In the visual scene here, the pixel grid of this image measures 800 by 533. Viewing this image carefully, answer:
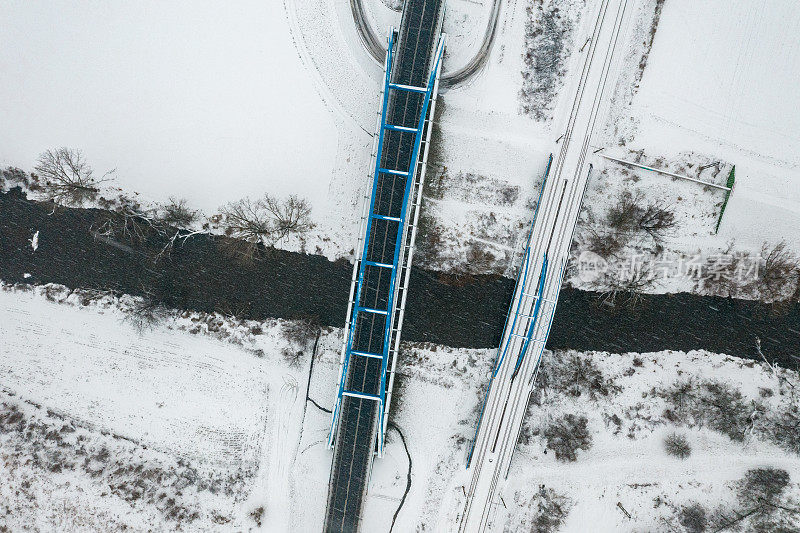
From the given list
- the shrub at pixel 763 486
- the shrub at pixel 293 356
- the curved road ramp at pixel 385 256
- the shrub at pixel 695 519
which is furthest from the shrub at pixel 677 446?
the shrub at pixel 293 356

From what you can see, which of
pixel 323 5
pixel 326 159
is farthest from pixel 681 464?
pixel 323 5

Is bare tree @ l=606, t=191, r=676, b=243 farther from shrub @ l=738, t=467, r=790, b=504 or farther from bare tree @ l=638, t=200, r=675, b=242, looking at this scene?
shrub @ l=738, t=467, r=790, b=504

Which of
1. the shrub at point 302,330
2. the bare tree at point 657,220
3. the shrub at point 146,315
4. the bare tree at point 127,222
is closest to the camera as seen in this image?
the bare tree at point 657,220

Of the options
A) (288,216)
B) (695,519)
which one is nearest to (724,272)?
(695,519)

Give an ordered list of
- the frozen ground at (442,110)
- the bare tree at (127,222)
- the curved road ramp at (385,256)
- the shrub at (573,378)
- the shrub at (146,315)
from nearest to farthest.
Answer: the curved road ramp at (385,256)
the shrub at (573,378)
the frozen ground at (442,110)
the shrub at (146,315)
the bare tree at (127,222)

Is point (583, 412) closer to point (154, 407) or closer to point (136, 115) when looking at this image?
point (154, 407)

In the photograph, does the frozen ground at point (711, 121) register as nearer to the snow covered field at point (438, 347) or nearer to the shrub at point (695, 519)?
the snow covered field at point (438, 347)
